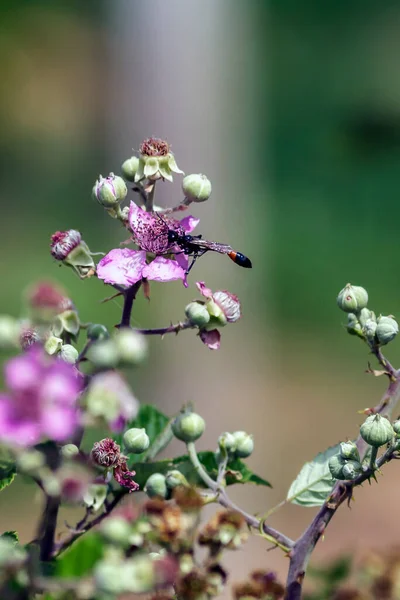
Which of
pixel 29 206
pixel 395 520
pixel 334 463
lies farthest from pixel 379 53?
pixel 334 463

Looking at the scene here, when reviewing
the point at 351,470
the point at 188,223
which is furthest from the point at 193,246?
the point at 351,470

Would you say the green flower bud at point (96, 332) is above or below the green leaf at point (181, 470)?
above

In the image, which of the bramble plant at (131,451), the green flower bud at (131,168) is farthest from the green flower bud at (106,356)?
the green flower bud at (131,168)

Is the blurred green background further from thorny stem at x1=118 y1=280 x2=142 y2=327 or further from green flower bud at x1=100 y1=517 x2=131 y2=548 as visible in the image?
green flower bud at x1=100 y1=517 x2=131 y2=548

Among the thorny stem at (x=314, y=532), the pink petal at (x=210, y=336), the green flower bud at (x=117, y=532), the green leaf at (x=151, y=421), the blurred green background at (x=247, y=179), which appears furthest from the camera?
the blurred green background at (x=247, y=179)

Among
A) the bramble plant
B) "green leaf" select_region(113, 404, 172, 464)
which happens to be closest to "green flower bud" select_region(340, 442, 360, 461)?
the bramble plant

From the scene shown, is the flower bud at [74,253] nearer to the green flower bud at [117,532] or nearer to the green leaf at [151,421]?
the green leaf at [151,421]

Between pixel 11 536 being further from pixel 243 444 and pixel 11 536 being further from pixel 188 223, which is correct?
pixel 188 223
